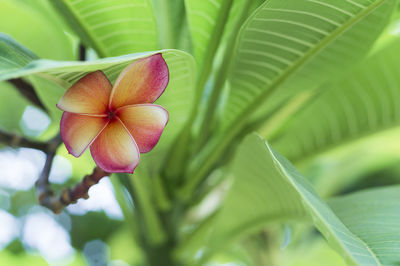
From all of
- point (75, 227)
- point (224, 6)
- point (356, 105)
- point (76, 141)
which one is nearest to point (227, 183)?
point (356, 105)

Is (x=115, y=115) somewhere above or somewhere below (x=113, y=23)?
below

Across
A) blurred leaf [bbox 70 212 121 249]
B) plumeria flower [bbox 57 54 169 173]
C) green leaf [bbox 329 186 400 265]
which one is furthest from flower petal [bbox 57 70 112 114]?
blurred leaf [bbox 70 212 121 249]

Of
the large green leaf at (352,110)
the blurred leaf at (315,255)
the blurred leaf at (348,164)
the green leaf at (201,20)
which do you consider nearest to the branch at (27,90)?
the green leaf at (201,20)

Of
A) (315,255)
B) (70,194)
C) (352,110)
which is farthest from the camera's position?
(315,255)

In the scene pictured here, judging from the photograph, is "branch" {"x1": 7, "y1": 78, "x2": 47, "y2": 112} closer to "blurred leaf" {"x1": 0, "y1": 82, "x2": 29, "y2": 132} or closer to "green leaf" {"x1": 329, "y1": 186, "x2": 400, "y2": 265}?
"blurred leaf" {"x1": 0, "y1": 82, "x2": 29, "y2": 132}

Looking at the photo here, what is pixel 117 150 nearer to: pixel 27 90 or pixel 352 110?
pixel 27 90

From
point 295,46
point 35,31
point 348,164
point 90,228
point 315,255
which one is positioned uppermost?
point 35,31

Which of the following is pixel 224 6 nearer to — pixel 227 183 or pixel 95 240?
pixel 227 183

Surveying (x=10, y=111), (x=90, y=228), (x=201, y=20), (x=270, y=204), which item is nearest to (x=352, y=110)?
(x=270, y=204)

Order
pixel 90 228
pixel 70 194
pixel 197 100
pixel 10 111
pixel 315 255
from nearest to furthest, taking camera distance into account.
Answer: pixel 70 194
pixel 197 100
pixel 10 111
pixel 315 255
pixel 90 228
